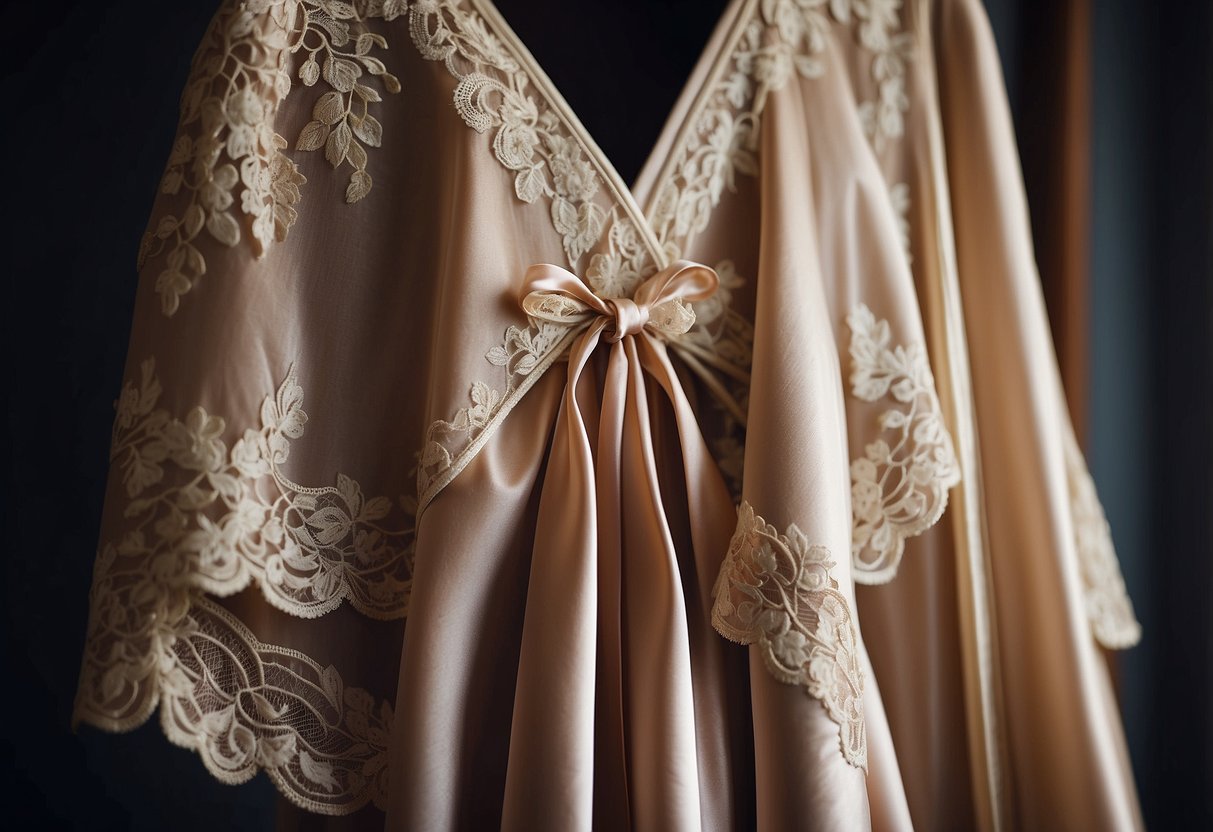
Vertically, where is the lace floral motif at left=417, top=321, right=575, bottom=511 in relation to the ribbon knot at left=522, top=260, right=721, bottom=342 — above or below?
below

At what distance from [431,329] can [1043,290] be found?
2.28 feet

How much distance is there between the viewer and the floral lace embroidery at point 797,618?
56 cm

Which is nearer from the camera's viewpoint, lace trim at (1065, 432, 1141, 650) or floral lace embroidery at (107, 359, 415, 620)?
floral lace embroidery at (107, 359, 415, 620)

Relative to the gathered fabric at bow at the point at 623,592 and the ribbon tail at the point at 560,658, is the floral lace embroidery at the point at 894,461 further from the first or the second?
the ribbon tail at the point at 560,658

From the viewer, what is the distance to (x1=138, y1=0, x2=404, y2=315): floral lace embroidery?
585 millimetres

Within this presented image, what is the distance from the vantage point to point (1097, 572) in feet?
2.32

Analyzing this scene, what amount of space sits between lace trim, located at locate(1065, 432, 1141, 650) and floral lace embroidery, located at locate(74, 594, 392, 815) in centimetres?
62

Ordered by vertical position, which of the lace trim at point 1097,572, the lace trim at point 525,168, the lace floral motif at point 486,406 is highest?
the lace trim at point 525,168

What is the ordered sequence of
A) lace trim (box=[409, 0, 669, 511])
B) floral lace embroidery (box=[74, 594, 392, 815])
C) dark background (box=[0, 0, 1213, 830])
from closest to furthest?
floral lace embroidery (box=[74, 594, 392, 815]) → lace trim (box=[409, 0, 669, 511]) → dark background (box=[0, 0, 1213, 830])

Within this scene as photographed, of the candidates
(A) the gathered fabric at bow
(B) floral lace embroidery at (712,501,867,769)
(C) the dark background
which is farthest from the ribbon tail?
(C) the dark background

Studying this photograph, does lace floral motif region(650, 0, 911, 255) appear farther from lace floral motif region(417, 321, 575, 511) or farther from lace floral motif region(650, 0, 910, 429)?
lace floral motif region(417, 321, 575, 511)

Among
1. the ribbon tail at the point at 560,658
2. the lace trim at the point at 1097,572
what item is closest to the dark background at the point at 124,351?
the lace trim at the point at 1097,572

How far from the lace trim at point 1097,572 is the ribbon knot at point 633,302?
39 centimetres

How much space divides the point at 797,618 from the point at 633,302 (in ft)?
0.91
